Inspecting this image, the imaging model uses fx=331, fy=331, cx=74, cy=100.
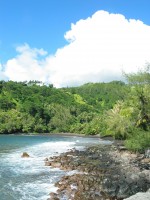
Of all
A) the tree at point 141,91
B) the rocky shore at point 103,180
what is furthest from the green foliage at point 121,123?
the rocky shore at point 103,180

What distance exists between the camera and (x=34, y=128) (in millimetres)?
191000

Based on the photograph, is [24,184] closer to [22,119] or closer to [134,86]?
[134,86]

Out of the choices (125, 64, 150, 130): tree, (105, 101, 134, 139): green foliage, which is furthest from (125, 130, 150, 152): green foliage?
(105, 101, 134, 139): green foliage

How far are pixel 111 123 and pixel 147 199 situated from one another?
76.3 metres

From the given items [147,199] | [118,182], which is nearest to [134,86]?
[118,182]

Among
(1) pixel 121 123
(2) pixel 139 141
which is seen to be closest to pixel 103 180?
(2) pixel 139 141

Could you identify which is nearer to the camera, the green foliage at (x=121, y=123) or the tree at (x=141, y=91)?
the tree at (x=141, y=91)

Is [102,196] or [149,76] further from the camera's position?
[149,76]

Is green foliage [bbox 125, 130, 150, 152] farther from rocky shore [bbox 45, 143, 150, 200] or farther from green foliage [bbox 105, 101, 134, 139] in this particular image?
green foliage [bbox 105, 101, 134, 139]

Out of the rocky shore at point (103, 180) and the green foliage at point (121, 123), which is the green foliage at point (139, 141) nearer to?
the rocky shore at point (103, 180)

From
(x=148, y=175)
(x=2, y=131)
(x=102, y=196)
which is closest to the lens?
(x=102, y=196)

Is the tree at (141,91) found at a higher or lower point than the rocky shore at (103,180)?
higher

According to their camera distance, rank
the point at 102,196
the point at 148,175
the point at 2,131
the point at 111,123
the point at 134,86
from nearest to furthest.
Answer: the point at 102,196, the point at 148,175, the point at 134,86, the point at 111,123, the point at 2,131

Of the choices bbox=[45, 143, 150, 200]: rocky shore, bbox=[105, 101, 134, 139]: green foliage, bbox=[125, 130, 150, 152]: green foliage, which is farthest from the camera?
bbox=[105, 101, 134, 139]: green foliage
